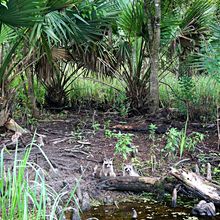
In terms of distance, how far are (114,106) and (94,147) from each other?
2.59 m

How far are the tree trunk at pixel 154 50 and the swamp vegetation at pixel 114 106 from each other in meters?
0.02

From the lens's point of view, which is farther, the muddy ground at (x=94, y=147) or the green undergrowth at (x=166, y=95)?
the green undergrowth at (x=166, y=95)

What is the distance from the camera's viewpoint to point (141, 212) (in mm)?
3791

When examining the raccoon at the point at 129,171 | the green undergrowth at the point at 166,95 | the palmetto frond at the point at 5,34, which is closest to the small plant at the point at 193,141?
the green undergrowth at the point at 166,95

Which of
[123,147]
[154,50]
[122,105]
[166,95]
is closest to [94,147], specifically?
[123,147]

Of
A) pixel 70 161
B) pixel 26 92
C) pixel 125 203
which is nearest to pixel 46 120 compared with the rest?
pixel 26 92

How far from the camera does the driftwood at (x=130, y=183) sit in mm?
4172

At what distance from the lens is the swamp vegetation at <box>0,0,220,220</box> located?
13.2 ft

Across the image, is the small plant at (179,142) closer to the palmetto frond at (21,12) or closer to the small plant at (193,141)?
the small plant at (193,141)

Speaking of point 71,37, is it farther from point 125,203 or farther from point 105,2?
point 125,203

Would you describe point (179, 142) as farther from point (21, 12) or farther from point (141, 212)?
point (21, 12)

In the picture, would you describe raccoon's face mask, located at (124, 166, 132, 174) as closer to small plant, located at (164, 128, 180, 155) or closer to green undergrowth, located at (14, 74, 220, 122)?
small plant, located at (164, 128, 180, 155)

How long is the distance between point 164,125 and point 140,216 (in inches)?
115

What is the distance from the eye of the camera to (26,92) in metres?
7.64
